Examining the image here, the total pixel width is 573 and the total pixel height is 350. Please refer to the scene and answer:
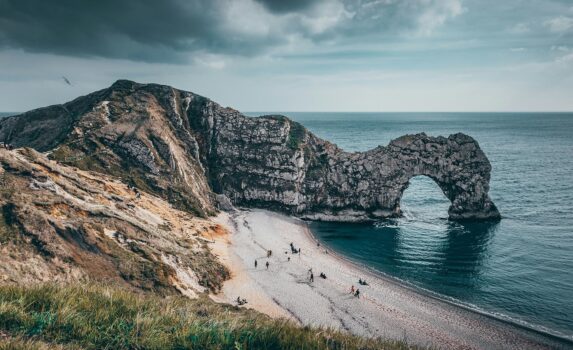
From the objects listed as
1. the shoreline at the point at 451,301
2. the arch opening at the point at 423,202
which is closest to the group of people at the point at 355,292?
the shoreline at the point at 451,301

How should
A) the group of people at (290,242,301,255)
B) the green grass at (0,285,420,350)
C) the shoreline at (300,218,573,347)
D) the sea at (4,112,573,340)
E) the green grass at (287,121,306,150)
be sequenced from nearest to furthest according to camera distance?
the green grass at (0,285,420,350), the shoreline at (300,218,573,347), the sea at (4,112,573,340), the group of people at (290,242,301,255), the green grass at (287,121,306,150)

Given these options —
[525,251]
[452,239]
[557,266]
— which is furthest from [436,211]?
[557,266]

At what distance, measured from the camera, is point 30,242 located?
110ft

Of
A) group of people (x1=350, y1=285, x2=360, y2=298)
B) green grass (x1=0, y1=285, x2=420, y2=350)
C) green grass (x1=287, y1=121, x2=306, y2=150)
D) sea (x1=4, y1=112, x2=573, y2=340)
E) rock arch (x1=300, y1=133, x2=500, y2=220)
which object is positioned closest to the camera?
green grass (x1=0, y1=285, x2=420, y2=350)

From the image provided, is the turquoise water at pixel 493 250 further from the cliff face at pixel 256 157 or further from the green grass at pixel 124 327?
the green grass at pixel 124 327

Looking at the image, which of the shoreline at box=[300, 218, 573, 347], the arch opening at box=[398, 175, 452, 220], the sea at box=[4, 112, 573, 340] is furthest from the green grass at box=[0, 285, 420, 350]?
the arch opening at box=[398, 175, 452, 220]

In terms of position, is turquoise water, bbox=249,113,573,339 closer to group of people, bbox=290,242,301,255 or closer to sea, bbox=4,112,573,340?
sea, bbox=4,112,573,340

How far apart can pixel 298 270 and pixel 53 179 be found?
3936cm

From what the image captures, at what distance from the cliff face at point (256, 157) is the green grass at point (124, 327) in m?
69.4

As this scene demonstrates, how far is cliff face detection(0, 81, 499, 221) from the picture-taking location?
8332cm

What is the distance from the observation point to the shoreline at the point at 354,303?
1633 inches

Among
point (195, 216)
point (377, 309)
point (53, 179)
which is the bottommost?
point (377, 309)

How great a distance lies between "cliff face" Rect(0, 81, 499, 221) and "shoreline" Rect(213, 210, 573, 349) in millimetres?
25920

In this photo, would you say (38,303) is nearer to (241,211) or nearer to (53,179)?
(53,179)
